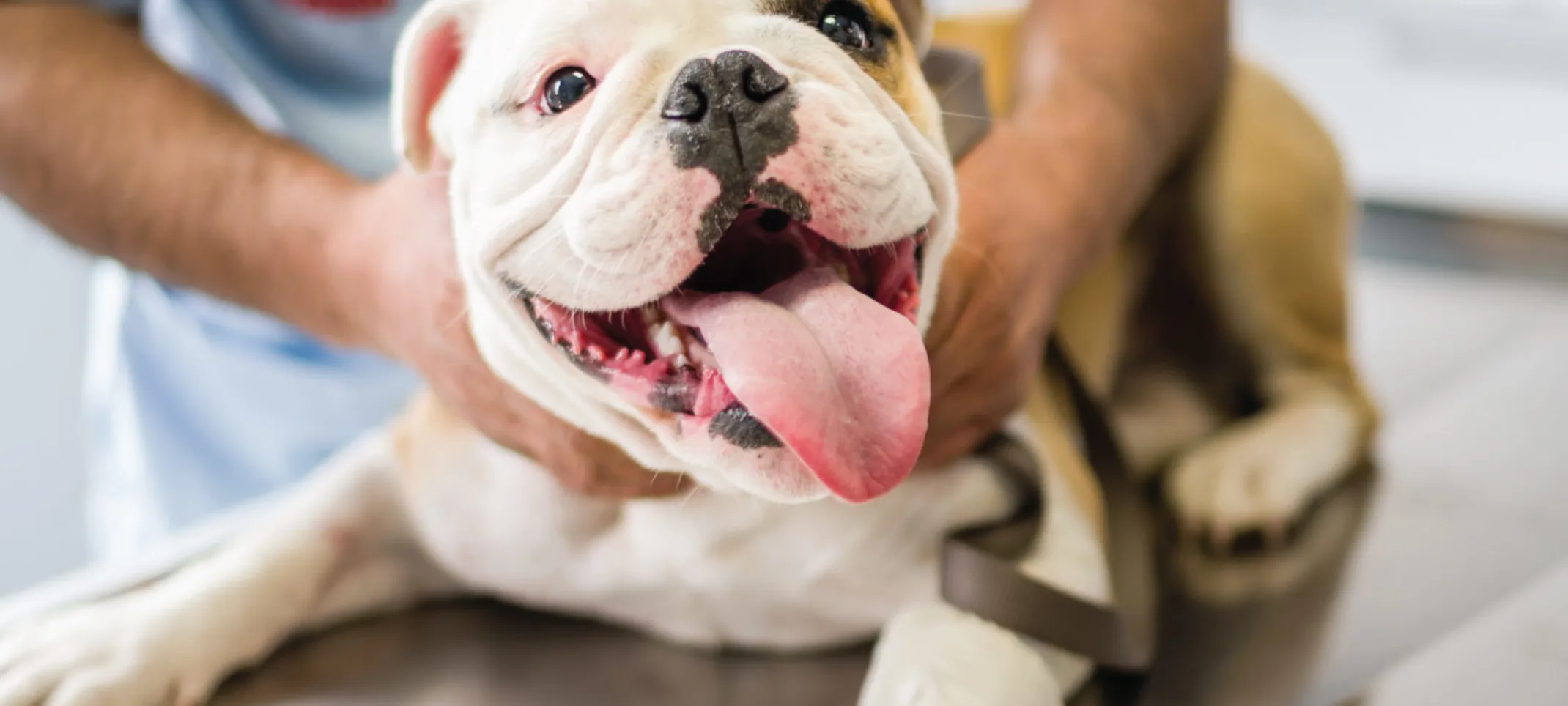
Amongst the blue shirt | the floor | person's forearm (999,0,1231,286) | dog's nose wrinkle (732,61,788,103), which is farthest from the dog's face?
the blue shirt

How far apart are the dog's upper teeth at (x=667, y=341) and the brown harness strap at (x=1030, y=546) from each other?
0.32 m

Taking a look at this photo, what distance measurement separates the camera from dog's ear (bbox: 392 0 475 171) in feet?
2.94

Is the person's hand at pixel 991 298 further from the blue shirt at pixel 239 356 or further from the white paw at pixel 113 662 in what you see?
the blue shirt at pixel 239 356

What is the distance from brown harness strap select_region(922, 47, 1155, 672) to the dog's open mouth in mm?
244

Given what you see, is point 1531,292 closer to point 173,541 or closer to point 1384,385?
point 1384,385

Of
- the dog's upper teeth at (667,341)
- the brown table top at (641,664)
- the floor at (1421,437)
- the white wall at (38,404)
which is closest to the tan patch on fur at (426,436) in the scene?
the brown table top at (641,664)

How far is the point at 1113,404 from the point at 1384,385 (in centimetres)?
37

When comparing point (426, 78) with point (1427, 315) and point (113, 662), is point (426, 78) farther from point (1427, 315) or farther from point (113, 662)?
point (1427, 315)

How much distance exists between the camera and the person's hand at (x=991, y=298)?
100 cm

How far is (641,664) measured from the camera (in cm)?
108

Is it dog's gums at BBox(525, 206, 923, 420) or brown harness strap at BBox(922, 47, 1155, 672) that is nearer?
dog's gums at BBox(525, 206, 923, 420)

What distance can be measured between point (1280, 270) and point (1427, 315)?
0.43m

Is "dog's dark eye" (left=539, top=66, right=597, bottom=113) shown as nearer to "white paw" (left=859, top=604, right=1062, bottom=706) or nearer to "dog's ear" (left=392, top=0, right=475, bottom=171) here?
"dog's ear" (left=392, top=0, right=475, bottom=171)

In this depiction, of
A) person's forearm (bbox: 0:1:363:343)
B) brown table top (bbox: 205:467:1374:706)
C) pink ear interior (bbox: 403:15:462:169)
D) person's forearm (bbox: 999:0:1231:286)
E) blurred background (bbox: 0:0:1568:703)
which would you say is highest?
pink ear interior (bbox: 403:15:462:169)
